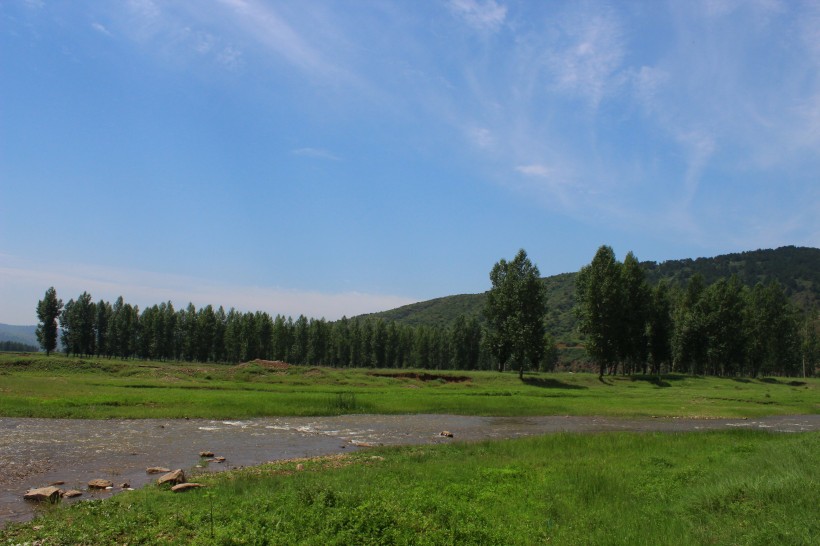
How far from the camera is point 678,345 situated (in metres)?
99.0

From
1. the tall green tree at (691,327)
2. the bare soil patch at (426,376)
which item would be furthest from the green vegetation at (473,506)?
the tall green tree at (691,327)

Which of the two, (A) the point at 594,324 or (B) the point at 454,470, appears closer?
(B) the point at 454,470

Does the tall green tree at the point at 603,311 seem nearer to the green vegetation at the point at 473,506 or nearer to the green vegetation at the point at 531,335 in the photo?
the green vegetation at the point at 531,335

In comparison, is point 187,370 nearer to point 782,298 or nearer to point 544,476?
point 544,476

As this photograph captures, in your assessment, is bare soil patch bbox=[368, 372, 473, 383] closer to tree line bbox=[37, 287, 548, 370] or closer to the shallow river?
the shallow river

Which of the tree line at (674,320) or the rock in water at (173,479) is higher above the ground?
the tree line at (674,320)

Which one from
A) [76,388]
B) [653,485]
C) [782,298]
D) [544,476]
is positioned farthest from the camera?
[782,298]

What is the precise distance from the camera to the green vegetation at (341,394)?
40.5 meters

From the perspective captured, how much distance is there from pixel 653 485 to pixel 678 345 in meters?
91.9

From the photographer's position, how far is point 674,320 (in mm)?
102312

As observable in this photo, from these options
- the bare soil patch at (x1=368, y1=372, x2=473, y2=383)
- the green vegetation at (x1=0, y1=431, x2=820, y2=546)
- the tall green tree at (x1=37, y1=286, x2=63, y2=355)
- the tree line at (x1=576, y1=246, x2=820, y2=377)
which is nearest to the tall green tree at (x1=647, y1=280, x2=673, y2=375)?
the tree line at (x1=576, y1=246, x2=820, y2=377)

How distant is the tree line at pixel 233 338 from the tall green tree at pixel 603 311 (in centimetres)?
5681

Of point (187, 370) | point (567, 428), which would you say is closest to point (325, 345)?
point (187, 370)

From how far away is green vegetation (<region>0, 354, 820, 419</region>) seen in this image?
133 feet
